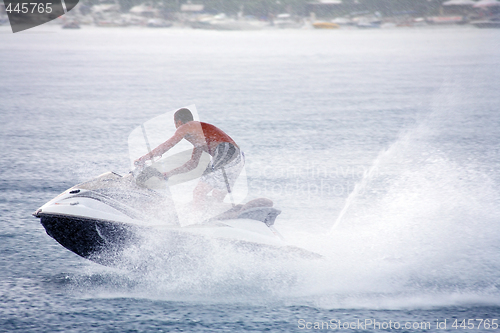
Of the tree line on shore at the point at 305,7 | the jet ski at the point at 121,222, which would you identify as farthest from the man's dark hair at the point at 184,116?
the tree line on shore at the point at 305,7

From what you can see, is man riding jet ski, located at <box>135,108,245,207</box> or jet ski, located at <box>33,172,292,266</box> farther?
man riding jet ski, located at <box>135,108,245,207</box>

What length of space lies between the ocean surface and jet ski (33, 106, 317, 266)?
205 mm

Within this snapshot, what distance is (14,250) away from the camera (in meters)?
5.78

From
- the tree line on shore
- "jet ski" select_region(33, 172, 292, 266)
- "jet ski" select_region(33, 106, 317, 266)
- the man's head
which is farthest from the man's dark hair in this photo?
the tree line on shore

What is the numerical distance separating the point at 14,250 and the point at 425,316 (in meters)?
3.79

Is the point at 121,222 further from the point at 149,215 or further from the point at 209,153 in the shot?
the point at 209,153

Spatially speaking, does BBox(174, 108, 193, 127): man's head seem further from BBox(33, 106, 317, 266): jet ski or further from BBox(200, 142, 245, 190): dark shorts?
BBox(200, 142, 245, 190): dark shorts

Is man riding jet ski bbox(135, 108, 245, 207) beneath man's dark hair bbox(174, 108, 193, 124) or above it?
beneath

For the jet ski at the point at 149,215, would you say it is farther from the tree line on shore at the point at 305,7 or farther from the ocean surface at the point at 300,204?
the tree line on shore at the point at 305,7

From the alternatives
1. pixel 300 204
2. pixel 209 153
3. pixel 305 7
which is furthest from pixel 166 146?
pixel 305 7

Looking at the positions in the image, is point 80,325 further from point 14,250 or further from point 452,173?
point 452,173

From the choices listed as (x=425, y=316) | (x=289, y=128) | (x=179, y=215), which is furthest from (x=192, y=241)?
(x=289, y=128)

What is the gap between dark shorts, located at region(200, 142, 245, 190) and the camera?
5219 millimetres

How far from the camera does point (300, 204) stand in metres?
7.44
